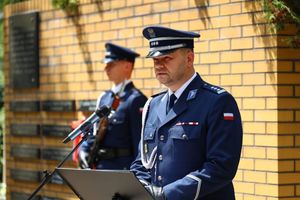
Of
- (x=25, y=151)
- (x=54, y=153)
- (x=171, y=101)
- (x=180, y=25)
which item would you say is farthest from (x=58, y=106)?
(x=171, y=101)

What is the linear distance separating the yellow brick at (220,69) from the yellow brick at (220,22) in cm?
31

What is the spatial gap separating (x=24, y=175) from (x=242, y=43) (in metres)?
3.87

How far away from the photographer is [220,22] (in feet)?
21.2

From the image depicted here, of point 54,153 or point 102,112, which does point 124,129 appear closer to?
point 102,112

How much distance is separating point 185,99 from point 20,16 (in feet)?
16.8

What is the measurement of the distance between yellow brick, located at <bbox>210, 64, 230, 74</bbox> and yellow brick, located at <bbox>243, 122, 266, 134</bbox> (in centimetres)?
47

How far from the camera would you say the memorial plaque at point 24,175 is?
8990 millimetres

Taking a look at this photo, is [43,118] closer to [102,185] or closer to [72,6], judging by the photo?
[72,6]

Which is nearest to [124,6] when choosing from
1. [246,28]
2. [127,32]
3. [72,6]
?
[127,32]

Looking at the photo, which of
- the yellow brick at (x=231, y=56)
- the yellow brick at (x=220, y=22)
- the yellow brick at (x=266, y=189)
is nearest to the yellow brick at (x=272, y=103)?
the yellow brick at (x=231, y=56)

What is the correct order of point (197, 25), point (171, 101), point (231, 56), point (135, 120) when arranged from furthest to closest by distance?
point (135, 120), point (197, 25), point (231, 56), point (171, 101)

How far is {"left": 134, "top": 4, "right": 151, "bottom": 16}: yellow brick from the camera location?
738 cm

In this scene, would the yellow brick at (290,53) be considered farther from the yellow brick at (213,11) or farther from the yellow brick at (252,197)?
the yellow brick at (252,197)

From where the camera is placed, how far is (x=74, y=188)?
4.52m
